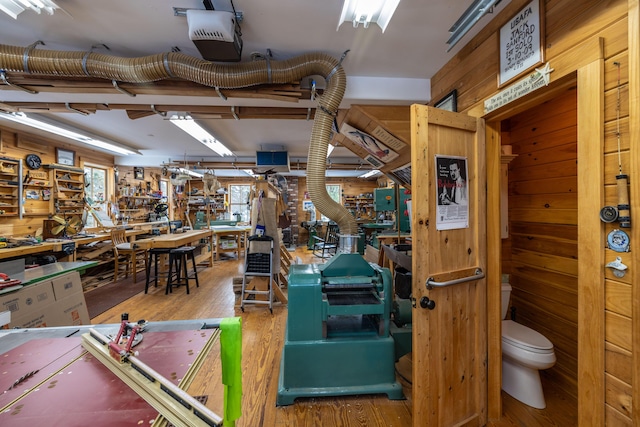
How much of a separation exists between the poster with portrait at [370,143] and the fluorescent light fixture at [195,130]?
80.3 inches

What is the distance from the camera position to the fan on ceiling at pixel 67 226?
4723mm

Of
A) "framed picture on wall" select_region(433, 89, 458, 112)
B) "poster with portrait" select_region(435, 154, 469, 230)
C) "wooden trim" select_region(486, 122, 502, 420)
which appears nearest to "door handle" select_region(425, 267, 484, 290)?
"wooden trim" select_region(486, 122, 502, 420)

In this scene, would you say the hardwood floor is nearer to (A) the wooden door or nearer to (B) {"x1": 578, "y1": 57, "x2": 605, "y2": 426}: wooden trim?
(A) the wooden door

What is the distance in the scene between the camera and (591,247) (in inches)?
46.6

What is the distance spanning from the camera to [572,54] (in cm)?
127

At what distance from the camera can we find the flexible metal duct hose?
191 centimetres

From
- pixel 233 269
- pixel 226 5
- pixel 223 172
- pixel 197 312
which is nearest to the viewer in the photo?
pixel 226 5

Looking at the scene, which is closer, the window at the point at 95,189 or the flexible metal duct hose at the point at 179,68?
the flexible metal duct hose at the point at 179,68

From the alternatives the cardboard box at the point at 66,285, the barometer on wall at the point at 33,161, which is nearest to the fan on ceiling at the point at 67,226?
the barometer on wall at the point at 33,161

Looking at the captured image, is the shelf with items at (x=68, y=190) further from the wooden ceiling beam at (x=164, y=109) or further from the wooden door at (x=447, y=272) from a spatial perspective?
the wooden door at (x=447, y=272)

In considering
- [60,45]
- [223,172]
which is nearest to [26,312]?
[60,45]

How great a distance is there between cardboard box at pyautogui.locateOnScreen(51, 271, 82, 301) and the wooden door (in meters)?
3.25

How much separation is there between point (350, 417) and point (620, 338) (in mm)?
1572

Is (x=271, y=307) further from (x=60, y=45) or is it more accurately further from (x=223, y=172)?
(x=223, y=172)
